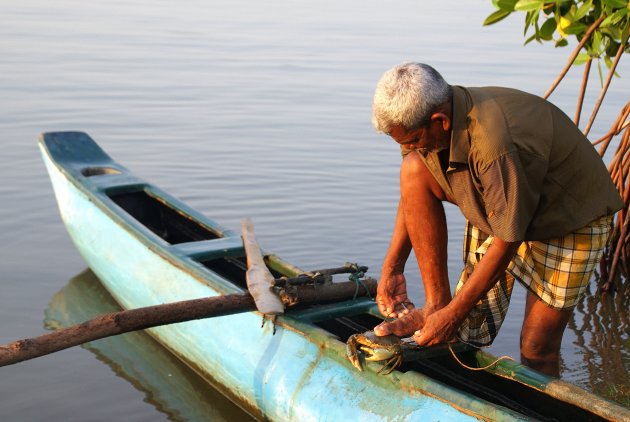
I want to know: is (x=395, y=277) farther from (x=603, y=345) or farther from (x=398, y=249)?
(x=603, y=345)

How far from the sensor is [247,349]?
14.7 feet

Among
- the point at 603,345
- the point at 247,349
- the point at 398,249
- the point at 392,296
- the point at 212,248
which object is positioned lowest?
the point at 603,345

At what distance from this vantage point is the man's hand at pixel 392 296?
4.08m

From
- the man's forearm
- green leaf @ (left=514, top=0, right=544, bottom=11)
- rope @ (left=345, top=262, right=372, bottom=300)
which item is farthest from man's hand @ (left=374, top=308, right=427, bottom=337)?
green leaf @ (left=514, top=0, right=544, bottom=11)

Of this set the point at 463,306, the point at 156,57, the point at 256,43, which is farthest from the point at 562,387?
the point at 256,43

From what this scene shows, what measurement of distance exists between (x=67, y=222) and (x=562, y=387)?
13.9 ft

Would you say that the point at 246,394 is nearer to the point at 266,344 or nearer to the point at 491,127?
the point at 266,344

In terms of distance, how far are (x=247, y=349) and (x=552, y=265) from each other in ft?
5.48

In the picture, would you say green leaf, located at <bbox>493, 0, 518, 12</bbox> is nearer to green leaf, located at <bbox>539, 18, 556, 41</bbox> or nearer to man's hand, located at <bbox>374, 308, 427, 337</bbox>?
green leaf, located at <bbox>539, 18, 556, 41</bbox>

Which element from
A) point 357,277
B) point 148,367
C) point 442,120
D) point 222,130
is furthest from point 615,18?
point 222,130

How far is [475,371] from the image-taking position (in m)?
3.93

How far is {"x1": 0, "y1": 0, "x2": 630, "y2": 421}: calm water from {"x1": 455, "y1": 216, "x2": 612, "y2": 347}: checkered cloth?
1662mm

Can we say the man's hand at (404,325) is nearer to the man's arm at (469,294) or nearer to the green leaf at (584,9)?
the man's arm at (469,294)

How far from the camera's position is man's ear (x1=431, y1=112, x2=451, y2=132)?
3191 mm
